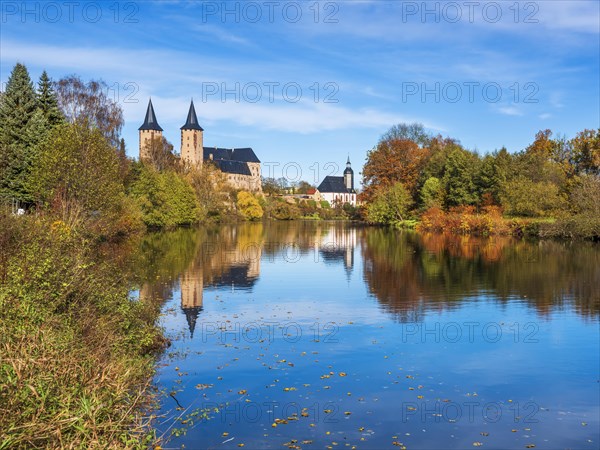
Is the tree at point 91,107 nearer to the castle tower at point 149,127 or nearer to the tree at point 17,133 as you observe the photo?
the tree at point 17,133

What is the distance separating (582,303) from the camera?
2162cm

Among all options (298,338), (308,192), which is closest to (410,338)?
(298,338)

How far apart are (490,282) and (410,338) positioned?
11.8 metres

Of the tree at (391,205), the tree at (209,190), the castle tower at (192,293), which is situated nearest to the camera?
the castle tower at (192,293)

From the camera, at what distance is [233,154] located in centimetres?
16638

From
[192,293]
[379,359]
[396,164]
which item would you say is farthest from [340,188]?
[379,359]

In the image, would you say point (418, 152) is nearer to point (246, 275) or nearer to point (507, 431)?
point (246, 275)

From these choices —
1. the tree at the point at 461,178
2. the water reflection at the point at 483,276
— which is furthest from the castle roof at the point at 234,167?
the water reflection at the point at 483,276

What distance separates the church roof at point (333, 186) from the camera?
180 m

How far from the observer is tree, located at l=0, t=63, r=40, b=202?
39062 millimetres

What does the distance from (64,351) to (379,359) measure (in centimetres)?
847

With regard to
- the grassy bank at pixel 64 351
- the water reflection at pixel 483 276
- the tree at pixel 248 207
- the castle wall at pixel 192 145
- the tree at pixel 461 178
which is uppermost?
the castle wall at pixel 192 145

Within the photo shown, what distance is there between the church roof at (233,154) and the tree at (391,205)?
76.7m

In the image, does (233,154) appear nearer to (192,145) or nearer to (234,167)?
(234,167)
